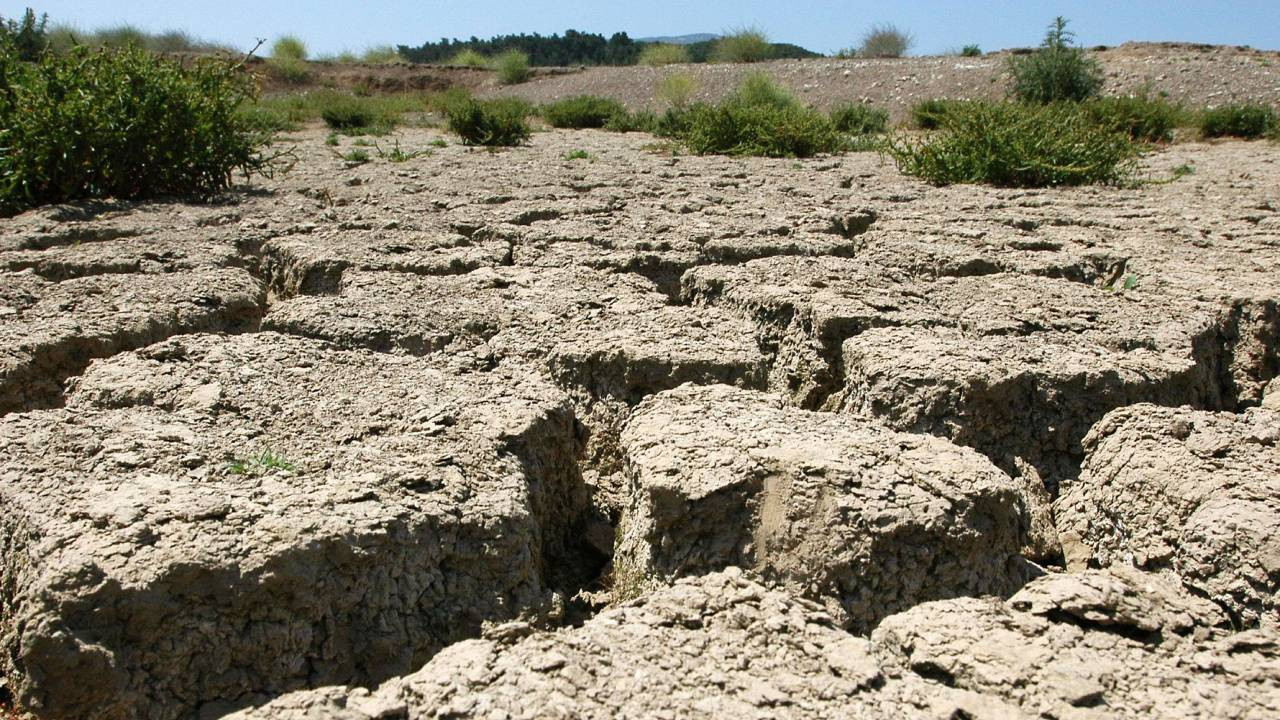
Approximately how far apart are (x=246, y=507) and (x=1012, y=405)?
1.39 metres

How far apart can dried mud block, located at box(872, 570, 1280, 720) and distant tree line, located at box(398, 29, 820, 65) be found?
87.9 feet

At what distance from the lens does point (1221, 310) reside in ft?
8.22

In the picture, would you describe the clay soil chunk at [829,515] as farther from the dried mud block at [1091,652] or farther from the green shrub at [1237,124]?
the green shrub at [1237,124]

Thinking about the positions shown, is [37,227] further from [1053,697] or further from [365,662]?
[1053,697]

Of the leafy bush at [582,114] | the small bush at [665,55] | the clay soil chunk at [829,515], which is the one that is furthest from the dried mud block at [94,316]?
the small bush at [665,55]

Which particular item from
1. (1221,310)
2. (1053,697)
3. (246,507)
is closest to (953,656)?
(1053,697)

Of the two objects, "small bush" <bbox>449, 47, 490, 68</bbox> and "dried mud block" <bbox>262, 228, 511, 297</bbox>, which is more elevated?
"small bush" <bbox>449, 47, 490, 68</bbox>

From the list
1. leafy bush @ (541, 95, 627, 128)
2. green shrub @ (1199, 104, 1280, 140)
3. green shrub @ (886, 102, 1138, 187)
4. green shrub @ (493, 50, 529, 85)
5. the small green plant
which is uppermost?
green shrub @ (493, 50, 529, 85)

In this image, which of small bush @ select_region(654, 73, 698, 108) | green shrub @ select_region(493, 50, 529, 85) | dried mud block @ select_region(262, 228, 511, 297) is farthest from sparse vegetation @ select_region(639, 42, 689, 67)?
dried mud block @ select_region(262, 228, 511, 297)

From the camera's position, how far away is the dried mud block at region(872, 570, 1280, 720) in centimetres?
111

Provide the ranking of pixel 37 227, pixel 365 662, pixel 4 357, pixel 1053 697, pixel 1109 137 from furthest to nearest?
pixel 1109 137 → pixel 37 227 → pixel 4 357 → pixel 365 662 → pixel 1053 697

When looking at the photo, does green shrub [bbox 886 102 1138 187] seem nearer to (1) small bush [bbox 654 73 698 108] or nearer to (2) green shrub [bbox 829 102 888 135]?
(2) green shrub [bbox 829 102 888 135]

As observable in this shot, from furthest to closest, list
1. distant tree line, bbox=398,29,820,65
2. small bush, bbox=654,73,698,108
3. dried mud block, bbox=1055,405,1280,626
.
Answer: distant tree line, bbox=398,29,820,65 → small bush, bbox=654,73,698,108 → dried mud block, bbox=1055,405,1280,626

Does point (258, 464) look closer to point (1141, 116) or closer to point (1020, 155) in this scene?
point (1020, 155)
